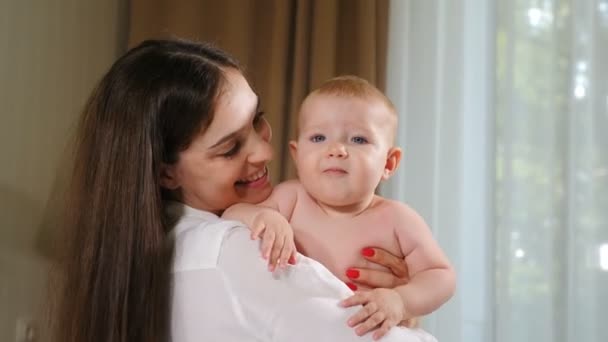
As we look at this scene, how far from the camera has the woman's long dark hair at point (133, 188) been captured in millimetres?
1054

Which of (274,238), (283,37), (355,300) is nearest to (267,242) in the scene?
(274,238)

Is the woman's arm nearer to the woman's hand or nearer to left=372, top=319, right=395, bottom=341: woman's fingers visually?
left=372, top=319, right=395, bottom=341: woman's fingers

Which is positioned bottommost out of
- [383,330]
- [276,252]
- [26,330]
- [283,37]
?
[26,330]

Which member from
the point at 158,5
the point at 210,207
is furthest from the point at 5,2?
the point at 210,207

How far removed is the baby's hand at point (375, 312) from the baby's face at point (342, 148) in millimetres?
229

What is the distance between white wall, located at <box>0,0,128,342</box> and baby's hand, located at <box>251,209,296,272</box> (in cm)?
93

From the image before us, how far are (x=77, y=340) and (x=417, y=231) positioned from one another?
61 centimetres

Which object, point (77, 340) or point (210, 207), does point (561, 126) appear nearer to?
point (210, 207)

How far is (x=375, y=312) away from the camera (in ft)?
3.22

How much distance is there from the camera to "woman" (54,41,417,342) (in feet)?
3.18

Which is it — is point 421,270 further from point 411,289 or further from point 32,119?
point 32,119

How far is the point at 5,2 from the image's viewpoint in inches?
76.2

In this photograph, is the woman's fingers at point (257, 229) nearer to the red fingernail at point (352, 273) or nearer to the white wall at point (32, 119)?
the red fingernail at point (352, 273)

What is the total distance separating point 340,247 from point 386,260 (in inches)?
3.3
